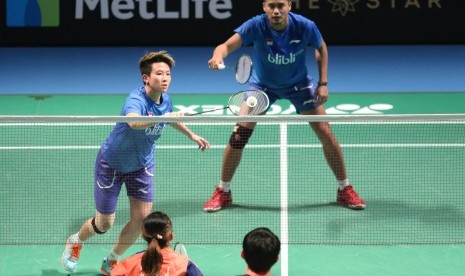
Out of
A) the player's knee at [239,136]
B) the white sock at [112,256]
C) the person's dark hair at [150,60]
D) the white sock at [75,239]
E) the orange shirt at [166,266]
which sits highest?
the person's dark hair at [150,60]

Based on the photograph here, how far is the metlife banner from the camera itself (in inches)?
556

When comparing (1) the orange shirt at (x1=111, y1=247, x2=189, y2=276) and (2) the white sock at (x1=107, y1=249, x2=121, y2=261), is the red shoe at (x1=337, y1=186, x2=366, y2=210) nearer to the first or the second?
(2) the white sock at (x1=107, y1=249, x2=121, y2=261)

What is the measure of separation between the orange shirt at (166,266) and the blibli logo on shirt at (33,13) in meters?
8.73

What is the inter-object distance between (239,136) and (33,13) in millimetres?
6369

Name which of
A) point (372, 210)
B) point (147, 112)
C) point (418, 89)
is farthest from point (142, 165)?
point (418, 89)

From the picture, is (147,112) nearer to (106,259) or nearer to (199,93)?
(106,259)

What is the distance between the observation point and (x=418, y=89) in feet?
41.9

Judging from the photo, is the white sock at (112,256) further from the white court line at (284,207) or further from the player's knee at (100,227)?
the white court line at (284,207)

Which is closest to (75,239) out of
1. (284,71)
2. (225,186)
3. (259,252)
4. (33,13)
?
(225,186)

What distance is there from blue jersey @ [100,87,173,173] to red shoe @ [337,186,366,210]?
2239 mm

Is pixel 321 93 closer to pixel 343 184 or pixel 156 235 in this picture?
pixel 343 184

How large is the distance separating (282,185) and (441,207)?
5.02 ft

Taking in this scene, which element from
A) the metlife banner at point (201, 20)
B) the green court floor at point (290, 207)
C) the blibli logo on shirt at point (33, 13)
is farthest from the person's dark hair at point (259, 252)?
the blibli logo on shirt at point (33, 13)

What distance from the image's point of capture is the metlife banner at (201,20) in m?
14.1
